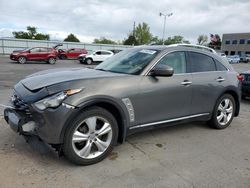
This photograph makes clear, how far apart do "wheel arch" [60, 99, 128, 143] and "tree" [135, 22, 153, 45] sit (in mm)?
69429

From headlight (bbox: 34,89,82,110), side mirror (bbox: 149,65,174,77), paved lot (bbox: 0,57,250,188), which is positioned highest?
side mirror (bbox: 149,65,174,77)

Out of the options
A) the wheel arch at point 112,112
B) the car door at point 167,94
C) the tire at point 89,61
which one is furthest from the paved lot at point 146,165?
the tire at point 89,61

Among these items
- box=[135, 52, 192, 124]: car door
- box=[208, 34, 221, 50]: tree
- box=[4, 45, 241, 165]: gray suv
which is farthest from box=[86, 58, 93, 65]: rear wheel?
box=[208, 34, 221, 50]: tree

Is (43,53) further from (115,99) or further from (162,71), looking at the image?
(115,99)

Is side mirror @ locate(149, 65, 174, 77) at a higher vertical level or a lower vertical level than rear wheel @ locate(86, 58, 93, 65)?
higher

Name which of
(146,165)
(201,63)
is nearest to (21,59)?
(201,63)

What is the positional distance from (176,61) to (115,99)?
4.90 ft

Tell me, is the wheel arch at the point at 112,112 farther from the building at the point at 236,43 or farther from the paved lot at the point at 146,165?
the building at the point at 236,43

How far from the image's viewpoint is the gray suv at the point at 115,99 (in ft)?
10.7

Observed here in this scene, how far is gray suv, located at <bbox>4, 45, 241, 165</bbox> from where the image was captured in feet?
10.7

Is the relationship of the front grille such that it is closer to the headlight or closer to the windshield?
the headlight

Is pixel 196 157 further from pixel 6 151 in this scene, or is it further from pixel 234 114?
pixel 6 151

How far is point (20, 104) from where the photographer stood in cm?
349

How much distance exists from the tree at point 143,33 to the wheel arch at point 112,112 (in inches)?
2733
